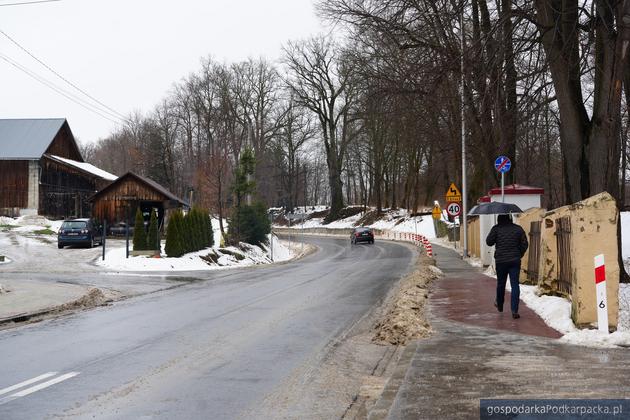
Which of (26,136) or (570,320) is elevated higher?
(26,136)

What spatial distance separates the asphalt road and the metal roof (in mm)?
41619

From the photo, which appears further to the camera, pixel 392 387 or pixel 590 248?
pixel 590 248

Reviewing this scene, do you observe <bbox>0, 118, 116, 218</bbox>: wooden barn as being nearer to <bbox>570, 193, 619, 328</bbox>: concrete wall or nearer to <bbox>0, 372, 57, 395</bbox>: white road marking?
<bbox>0, 372, 57, 395</bbox>: white road marking

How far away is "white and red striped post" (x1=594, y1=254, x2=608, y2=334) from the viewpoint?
921 cm

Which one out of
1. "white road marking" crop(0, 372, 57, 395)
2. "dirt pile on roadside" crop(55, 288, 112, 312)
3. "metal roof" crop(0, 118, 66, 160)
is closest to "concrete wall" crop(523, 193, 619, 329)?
"white road marking" crop(0, 372, 57, 395)

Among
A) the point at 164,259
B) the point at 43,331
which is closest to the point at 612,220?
the point at 43,331

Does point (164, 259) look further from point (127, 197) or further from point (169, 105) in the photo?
point (169, 105)

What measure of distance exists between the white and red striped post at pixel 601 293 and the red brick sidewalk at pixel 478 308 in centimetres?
72

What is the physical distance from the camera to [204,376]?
25.3 ft

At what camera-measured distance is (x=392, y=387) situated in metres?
6.86

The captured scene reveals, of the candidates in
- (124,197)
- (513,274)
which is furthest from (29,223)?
(513,274)

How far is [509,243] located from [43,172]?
49565mm

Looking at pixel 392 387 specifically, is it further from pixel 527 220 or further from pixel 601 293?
pixel 527 220

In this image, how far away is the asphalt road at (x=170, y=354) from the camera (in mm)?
6492
